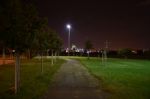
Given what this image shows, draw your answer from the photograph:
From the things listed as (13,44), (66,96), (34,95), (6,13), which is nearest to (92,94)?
(66,96)

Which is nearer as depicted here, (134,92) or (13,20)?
(13,20)

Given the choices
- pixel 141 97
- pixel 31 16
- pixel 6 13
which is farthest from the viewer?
pixel 31 16

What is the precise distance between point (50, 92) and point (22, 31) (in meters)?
3.57

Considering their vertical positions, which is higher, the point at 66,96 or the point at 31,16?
the point at 31,16

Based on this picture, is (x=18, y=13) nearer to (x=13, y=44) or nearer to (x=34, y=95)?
(x=13, y=44)

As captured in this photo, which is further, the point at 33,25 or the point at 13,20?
the point at 33,25

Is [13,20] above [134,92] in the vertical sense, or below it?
above

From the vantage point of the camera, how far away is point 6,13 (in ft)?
47.8

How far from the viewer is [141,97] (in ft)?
51.6

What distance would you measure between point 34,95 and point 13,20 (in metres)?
3.73

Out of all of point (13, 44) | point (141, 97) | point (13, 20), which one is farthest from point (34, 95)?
point (141, 97)

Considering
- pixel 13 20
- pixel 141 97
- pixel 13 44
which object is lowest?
pixel 141 97

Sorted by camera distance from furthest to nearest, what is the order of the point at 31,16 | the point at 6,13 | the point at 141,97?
the point at 31,16 < the point at 141,97 < the point at 6,13

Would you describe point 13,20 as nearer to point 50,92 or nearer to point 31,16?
point 31,16
